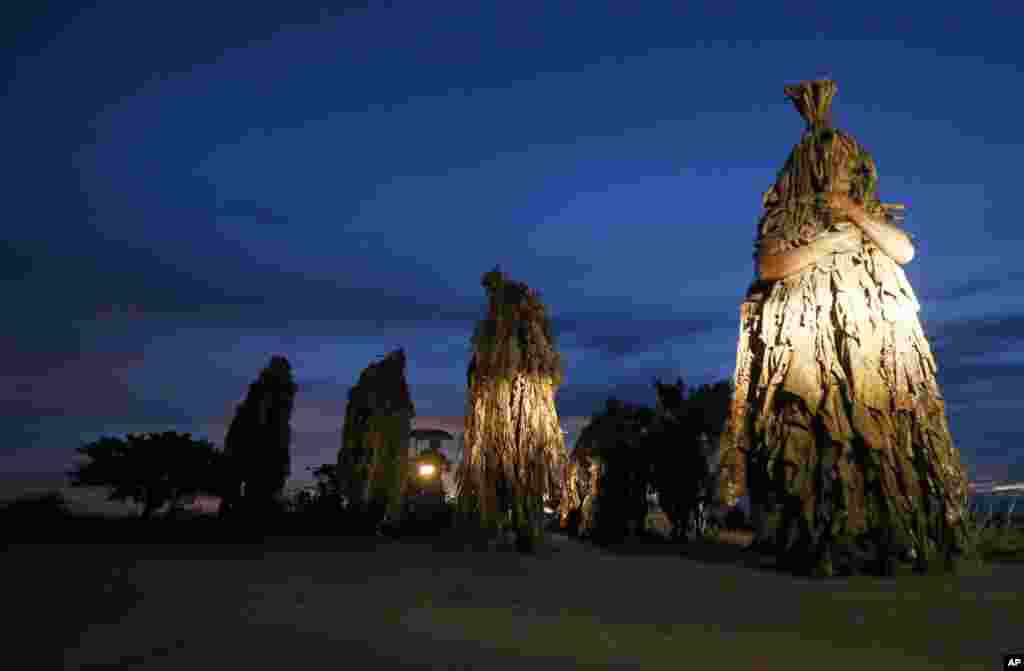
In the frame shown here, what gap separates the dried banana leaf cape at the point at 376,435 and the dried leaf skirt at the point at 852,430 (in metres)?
10.9

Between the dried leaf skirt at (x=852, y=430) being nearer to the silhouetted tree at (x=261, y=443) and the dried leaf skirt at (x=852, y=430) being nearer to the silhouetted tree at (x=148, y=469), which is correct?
the silhouetted tree at (x=261, y=443)

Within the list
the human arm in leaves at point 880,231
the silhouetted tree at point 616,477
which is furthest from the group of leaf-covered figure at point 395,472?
the human arm in leaves at point 880,231

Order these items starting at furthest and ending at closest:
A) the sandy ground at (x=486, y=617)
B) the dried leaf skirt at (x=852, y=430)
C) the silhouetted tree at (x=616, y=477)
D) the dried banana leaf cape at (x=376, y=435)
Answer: the dried banana leaf cape at (x=376, y=435)
the silhouetted tree at (x=616, y=477)
the dried leaf skirt at (x=852, y=430)
the sandy ground at (x=486, y=617)

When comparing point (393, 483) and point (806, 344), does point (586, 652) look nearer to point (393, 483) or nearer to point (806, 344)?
point (806, 344)

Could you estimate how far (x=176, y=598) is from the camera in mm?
5031

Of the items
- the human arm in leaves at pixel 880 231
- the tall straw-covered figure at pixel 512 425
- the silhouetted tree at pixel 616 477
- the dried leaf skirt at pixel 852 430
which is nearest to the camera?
the dried leaf skirt at pixel 852 430

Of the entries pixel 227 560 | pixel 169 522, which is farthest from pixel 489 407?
pixel 169 522

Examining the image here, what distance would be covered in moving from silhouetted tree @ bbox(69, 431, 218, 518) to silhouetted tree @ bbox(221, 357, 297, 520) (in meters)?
0.84

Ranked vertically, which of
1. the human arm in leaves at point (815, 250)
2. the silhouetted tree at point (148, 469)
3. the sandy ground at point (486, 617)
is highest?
the human arm in leaves at point (815, 250)

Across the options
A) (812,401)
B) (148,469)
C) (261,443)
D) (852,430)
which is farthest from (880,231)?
(148,469)

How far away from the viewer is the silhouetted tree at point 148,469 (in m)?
15.0

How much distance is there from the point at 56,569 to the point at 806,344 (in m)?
8.52

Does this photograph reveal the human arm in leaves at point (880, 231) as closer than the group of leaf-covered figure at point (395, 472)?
Yes

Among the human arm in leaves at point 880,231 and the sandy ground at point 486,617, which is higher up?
the human arm in leaves at point 880,231
